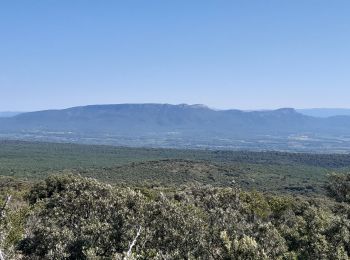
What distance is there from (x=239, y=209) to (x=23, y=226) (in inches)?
637

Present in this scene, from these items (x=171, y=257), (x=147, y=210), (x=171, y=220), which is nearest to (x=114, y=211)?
(x=147, y=210)

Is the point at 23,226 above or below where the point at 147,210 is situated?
below

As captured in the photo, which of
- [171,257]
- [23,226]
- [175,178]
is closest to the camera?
[171,257]

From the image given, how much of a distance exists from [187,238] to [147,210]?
4.37m

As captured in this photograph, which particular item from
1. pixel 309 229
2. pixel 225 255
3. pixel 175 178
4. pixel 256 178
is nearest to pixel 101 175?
pixel 175 178

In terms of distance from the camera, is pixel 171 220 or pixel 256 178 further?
pixel 256 178

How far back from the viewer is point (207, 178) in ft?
404

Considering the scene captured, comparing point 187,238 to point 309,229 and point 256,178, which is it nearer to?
point 309,229

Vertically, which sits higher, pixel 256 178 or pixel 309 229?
pixel 309 229

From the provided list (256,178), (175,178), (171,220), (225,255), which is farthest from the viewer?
(256,178)

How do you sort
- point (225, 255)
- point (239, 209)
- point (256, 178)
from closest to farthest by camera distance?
point (225, 255) < point (239, 209) < point (256, 178)

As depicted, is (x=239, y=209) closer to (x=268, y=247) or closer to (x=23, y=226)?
(x=268, y=247)

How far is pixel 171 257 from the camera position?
18.5m

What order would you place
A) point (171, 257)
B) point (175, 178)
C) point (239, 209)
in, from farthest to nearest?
point (175, 178), point (239, 209), point (171, 257)
